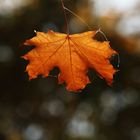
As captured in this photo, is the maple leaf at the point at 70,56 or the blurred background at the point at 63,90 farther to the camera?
the blurred background at the point at 63,90

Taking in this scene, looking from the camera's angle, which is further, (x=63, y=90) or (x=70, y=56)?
(x=63, y=90)

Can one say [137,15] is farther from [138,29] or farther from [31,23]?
[31,23]

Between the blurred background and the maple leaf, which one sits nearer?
the maple leaf

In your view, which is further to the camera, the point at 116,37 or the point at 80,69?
the point at 116,37

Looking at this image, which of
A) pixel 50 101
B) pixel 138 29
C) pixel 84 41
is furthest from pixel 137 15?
pixel 84 41
